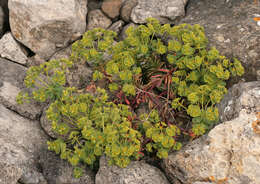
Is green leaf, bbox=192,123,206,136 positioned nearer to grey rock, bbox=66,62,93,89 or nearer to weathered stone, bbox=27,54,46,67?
grey rock, bbox=66,62,93,89

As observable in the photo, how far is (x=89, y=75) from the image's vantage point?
14.5 ft

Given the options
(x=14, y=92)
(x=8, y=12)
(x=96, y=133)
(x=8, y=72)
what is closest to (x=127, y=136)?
(x=96, y=133)

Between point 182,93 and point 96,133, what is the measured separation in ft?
4.30

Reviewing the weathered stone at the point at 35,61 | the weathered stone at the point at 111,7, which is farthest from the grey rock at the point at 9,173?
the weathered stone at the point at 111,7

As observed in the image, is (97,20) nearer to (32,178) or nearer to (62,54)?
(62,54)

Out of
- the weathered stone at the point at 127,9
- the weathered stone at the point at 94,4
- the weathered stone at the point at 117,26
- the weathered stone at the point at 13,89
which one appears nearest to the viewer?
the weathered stone at the point at 13,89

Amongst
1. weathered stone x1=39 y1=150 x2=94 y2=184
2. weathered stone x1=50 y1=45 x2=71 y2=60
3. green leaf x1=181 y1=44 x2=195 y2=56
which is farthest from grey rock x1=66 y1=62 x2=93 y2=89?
green leaf x1=181 y1=44 x2=195 y2=56

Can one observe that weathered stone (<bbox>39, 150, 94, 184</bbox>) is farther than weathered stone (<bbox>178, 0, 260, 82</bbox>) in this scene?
No

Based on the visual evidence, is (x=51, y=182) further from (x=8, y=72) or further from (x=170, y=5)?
(x=170, y=5)

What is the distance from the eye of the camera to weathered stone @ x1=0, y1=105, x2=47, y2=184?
3.06m

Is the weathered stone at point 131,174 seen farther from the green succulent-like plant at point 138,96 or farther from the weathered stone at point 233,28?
the weathered stone at point 233,28

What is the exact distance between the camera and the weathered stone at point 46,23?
433cm

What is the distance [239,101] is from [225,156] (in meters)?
0.63

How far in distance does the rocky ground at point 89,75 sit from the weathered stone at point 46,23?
0.01 metres
